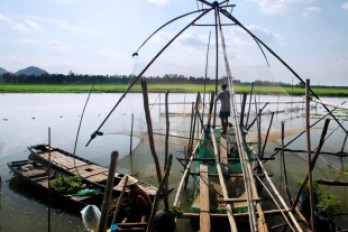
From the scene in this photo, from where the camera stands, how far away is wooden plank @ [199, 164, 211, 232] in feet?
13.2

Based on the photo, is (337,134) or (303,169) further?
(337,134)

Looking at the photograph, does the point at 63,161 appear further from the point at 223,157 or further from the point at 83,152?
the point at 223,157

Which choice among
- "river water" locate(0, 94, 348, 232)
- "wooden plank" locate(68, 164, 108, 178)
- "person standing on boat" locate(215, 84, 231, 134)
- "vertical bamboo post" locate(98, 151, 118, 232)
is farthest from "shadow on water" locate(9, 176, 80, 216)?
"person standing on boat" locate(215, 84, 231, 134)

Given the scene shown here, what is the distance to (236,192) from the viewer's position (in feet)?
19.7

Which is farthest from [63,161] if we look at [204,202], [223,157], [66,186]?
[204,202]

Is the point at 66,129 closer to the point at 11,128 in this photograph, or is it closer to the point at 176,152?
the point at 11,128

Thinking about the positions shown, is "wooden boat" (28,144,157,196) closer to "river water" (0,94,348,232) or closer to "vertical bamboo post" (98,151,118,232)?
"river water" (0,94,348,232)

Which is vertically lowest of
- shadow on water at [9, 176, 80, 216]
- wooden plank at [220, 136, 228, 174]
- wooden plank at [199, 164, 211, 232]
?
shadow on water at [9, 176, 80, 216]

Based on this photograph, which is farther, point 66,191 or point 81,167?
point 81,167

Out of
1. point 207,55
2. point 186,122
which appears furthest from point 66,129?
point 207,55

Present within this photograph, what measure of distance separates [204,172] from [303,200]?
1.91 meters

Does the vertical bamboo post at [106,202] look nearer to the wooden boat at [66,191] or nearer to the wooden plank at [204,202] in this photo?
the wooden plank at [204,202]

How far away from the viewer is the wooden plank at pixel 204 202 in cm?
404

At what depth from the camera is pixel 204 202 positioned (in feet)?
15.7
